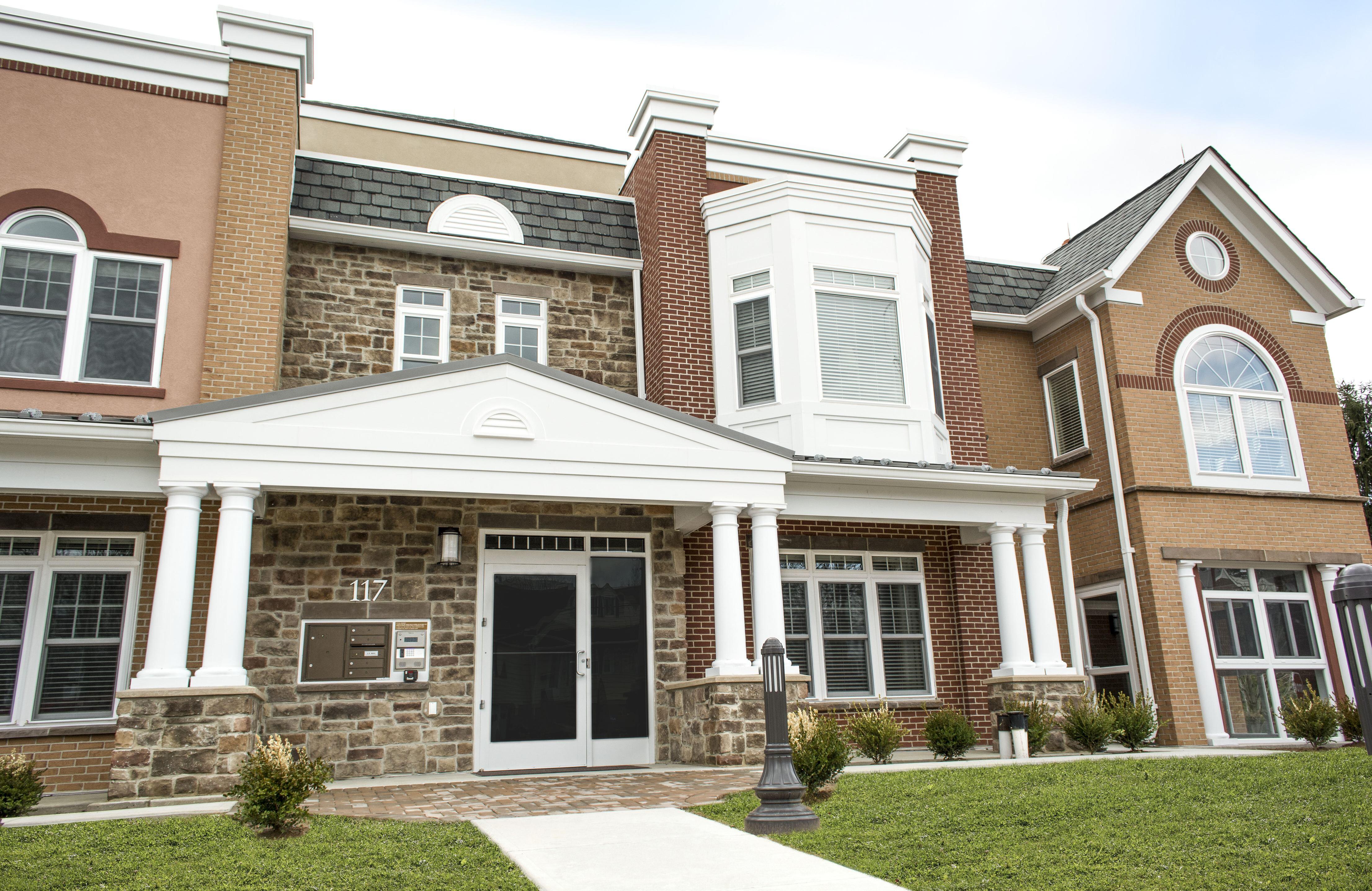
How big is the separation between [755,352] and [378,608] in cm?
563

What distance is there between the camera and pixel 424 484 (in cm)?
953

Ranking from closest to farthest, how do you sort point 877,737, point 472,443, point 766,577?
point 472,443 → point 877,737 → point 766,577

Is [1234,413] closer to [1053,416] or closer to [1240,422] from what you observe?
[1240,422]

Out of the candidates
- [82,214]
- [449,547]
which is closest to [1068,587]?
[449,547]

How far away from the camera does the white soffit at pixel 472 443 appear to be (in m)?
9.09

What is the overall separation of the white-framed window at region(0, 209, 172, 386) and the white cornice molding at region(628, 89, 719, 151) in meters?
6.62

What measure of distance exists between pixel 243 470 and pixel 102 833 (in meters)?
3.45

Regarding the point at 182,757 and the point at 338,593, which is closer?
the point at 182,757

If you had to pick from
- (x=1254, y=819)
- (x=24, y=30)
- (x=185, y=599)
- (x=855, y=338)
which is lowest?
(x=1254, y=819)

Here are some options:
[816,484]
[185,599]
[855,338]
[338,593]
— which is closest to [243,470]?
[185,599]

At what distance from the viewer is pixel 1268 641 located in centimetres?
1412

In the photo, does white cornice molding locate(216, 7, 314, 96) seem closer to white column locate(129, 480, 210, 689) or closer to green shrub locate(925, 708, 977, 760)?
white column locate(129, 480, 210, 689)

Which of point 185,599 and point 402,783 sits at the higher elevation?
point 185,599

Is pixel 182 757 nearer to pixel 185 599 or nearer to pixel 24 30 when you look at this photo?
pixel 185 599
